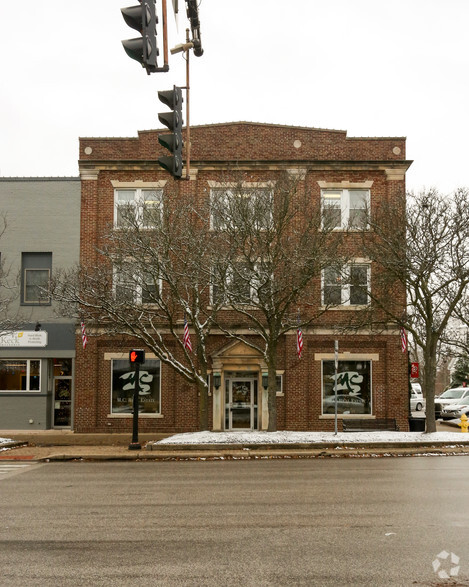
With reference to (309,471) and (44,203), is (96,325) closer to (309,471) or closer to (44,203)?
(44,203)

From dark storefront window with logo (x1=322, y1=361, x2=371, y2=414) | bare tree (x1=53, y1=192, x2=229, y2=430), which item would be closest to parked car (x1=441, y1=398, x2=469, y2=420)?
dark storefront window with logo (x1=322, y1=361, x2=371, y2=414)

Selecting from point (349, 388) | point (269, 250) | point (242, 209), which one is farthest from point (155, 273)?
point (349, 388)

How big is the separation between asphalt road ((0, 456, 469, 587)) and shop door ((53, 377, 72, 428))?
14.0 m

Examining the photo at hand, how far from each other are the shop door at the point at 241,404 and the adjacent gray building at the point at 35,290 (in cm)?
646

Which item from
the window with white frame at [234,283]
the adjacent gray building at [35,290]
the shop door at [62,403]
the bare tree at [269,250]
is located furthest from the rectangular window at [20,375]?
the window with white frame at [234,283]

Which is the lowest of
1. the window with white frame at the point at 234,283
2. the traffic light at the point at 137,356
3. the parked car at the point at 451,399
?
the parked car at the point at 451,399

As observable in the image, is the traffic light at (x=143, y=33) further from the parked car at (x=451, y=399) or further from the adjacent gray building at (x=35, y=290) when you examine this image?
the parked car at (x=451, y=399)

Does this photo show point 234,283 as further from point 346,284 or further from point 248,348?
point 248,348

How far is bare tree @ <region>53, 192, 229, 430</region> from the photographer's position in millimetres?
23047

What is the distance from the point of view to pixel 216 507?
1112cm

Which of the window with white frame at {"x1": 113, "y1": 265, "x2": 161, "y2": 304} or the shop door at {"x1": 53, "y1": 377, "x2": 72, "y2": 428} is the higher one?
the window with white frame at {"x1": 113, "y1": 265, "x2": 161, "y2": 304}

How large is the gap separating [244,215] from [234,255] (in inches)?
54.0

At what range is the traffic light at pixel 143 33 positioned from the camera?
699 centimetres

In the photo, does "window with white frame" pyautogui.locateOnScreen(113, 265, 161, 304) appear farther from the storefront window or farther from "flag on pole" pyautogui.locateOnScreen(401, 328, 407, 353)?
"flag on pole" pyautogui.locateOnScreen(401, 328, 407, 353)
